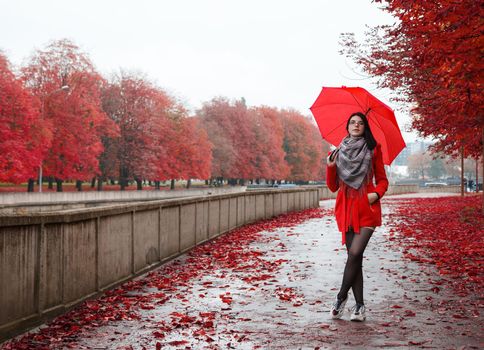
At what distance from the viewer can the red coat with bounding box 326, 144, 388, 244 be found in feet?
21.9

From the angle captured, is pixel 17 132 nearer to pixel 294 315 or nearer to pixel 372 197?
pixel 294 315

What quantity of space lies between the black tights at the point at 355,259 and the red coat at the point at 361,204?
6cm

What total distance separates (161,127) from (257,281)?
56.9 m

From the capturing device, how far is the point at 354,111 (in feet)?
24.5

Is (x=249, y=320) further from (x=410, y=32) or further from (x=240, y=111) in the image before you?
(x=240, y=111)

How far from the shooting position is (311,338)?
243 inches

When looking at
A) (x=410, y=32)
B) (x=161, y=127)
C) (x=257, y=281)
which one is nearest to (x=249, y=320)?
(x=257, y=281)

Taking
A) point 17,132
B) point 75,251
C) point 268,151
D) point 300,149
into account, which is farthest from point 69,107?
point 300,149

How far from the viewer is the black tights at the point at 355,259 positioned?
22.0 feet

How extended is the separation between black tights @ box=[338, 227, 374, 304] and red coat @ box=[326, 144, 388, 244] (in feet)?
0.20

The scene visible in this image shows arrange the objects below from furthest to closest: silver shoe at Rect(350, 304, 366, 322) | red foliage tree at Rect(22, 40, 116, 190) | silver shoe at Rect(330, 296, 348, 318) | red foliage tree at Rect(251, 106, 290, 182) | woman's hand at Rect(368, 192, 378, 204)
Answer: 1. red foliage tree at Rect(251, 106, 290, 182)
2. red foliage tree at Rect(22, 40, 116, 190)
3. silver shoe at Rect(330, 296, 348, 318)
4. silver shoe at Rect(350, 304, 366, 322)
5. woman's hand at Rect(368, 192, 378, 204)

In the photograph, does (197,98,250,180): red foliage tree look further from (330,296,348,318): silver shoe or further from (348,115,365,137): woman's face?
(348,115,365,137): woman's face

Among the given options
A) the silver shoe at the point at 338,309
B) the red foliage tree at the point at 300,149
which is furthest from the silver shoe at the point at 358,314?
the red foliage tree at the point at 300,149

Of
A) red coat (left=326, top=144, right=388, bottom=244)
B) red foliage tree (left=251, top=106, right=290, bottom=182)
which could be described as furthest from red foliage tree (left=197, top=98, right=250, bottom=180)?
red coat (left=326, top=144, right=388, bottom=244)
